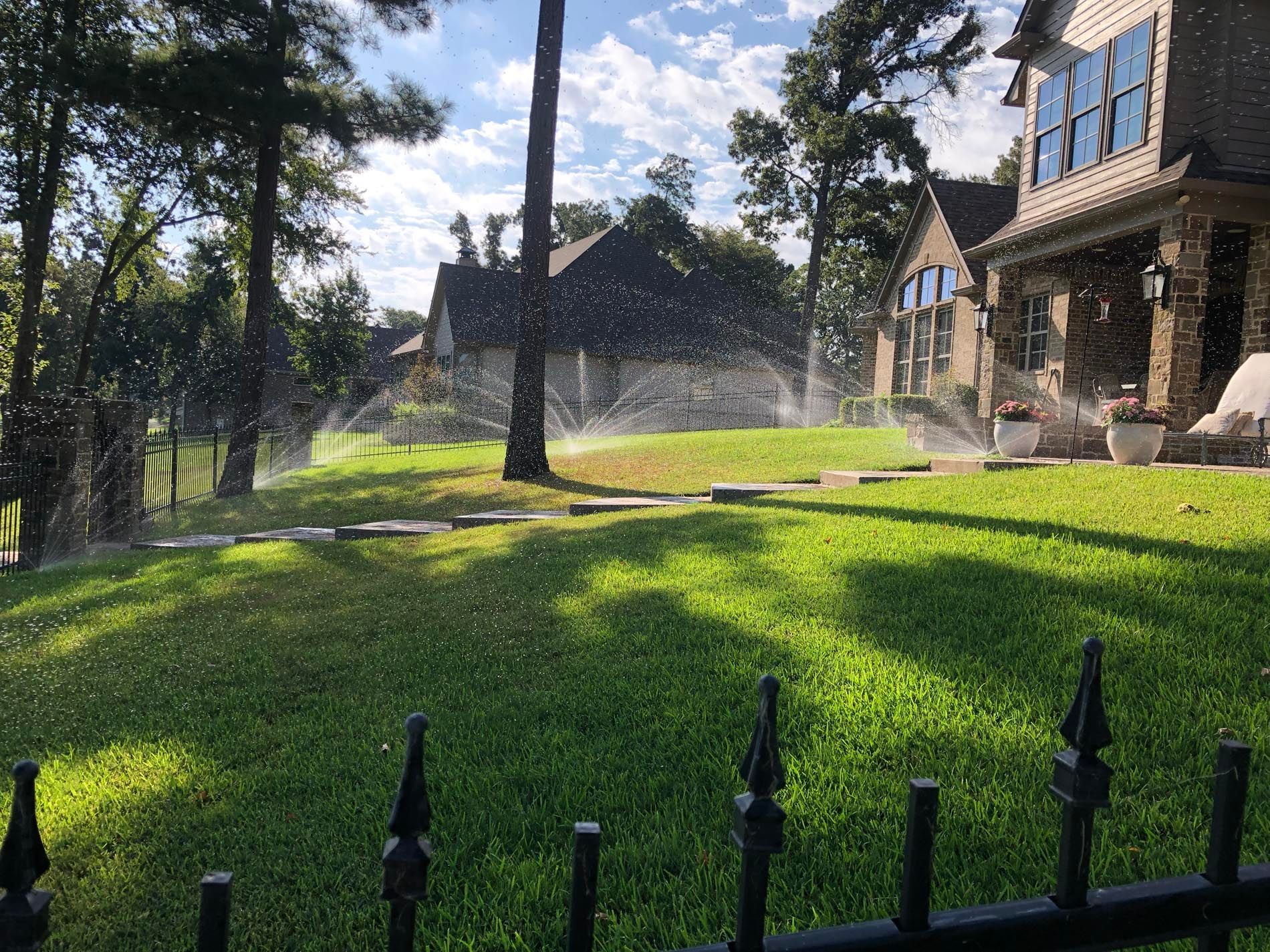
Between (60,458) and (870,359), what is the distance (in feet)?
76.1

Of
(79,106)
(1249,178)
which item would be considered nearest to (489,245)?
(79,106)

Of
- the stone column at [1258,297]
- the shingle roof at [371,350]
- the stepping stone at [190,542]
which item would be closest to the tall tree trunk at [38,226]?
the stepping stone at [190,542]

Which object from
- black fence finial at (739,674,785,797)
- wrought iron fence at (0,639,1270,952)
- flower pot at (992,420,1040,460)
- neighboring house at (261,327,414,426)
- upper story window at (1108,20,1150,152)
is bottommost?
wrought iron fence at (0,639,1270,952)

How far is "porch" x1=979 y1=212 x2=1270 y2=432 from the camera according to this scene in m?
10.3

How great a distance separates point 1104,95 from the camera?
1200 cm

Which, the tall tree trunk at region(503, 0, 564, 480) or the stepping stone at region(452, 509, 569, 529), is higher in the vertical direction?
the tall tree trunk at region(503, 0, 564, 480)

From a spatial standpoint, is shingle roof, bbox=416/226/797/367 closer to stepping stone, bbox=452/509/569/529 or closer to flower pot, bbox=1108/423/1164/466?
stepping stone, bbox=452/509/569/529

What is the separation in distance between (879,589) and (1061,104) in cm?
1277

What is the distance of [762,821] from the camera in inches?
42.1

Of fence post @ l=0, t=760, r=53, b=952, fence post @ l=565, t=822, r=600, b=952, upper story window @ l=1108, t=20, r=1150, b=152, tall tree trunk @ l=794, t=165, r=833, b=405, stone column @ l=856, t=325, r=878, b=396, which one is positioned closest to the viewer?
fence post @ l=0, t=760, r=53, b=952

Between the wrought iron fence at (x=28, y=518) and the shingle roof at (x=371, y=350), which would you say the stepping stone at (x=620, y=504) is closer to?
the wrought iron fence at (x=28, y=518)

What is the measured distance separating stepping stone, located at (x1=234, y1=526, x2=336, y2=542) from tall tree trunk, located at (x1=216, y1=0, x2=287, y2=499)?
5.62m

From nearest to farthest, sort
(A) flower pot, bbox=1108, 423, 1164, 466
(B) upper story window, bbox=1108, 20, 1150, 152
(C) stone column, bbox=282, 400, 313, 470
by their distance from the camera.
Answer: (A) flower pot, bbox=1108, 423, 1164, 466 → (B) upper story window, bbox=1108, 20, 1150, 152 → (C) stone column, bbox=282, 400, 313, 470

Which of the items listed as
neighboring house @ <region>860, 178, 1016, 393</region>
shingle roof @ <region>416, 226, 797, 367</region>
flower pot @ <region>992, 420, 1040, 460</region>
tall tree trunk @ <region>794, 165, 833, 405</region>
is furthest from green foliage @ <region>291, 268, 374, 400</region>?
flower pot @ <region>992, 420, 1040, 460</region>
